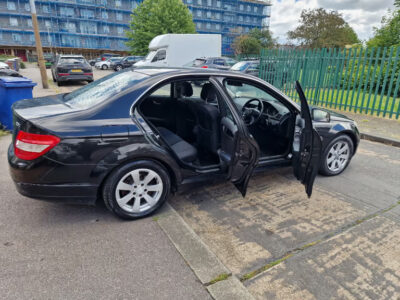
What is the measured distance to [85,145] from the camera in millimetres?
2455

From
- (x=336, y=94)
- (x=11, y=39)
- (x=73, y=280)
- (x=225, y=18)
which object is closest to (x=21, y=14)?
(x=11, y=39)

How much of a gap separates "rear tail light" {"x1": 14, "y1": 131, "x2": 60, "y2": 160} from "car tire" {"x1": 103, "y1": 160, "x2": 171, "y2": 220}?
1.92 ft

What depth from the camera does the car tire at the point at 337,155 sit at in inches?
153

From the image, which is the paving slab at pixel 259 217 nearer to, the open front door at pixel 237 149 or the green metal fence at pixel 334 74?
the open front door at pixel 237 149

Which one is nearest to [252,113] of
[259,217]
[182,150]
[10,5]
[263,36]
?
[182,150]

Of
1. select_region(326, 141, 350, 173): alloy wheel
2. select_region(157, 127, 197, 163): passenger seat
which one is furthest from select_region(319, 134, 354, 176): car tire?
select_region(157, 127, 197, 163): passenger seat

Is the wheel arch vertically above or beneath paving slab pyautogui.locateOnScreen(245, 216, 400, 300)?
above

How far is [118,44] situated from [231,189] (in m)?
63.1

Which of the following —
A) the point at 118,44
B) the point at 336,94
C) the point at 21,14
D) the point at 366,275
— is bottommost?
the point at 366,275

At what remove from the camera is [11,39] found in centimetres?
5275

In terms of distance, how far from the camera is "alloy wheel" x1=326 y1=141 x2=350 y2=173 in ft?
13.0

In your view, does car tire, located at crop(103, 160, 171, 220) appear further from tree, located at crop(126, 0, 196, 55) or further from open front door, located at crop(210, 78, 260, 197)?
tree, located at crop(126, 0, 196, 55)

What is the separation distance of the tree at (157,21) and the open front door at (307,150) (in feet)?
113

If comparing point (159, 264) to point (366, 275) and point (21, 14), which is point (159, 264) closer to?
point (366, 275)
